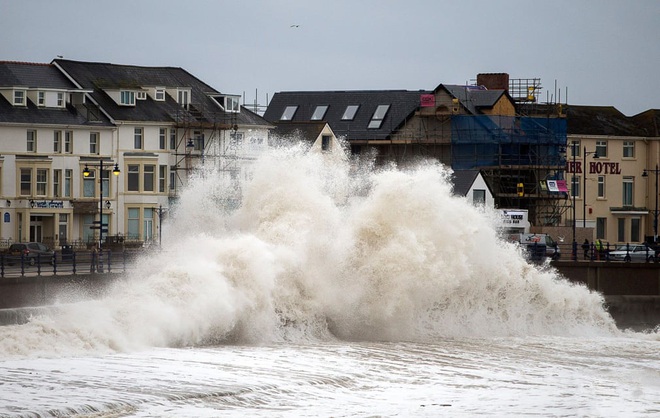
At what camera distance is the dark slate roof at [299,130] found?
73.9m

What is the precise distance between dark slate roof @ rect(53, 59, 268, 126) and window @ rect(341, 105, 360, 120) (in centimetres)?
1023

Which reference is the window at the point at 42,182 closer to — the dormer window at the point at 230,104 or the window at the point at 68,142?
the window at the point at 68,142

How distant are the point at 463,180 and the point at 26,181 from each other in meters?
22.5

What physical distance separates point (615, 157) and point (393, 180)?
146ft

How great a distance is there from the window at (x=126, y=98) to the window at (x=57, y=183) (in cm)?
542

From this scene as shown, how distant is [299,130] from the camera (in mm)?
Answer: 74562

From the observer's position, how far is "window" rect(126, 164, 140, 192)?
213ft

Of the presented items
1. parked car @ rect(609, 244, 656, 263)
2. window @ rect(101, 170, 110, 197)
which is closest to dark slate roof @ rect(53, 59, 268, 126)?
window @ rect(101, 170, 110, 197)

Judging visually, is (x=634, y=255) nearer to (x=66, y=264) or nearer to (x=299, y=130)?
(x=299, y=130)

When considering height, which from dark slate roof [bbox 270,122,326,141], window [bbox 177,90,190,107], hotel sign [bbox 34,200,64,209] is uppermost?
window [bbox 177,90,190,107]

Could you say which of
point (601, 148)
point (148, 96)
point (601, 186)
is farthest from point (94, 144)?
point (601, 148)

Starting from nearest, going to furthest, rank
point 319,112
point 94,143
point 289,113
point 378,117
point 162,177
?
point 94,143
point 162,177
point 378,117
point 319,112
point 289,113

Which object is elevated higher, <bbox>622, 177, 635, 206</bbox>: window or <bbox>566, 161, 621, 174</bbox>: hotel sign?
<bbox>566, 161, 621, 174</bbox>: hotel sign

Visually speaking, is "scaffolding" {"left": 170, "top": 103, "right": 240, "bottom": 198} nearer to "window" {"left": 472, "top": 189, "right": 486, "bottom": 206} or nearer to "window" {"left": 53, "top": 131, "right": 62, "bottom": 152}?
"window" {"left": 53, "top": 131, "right": 62, "bottom": 152}
